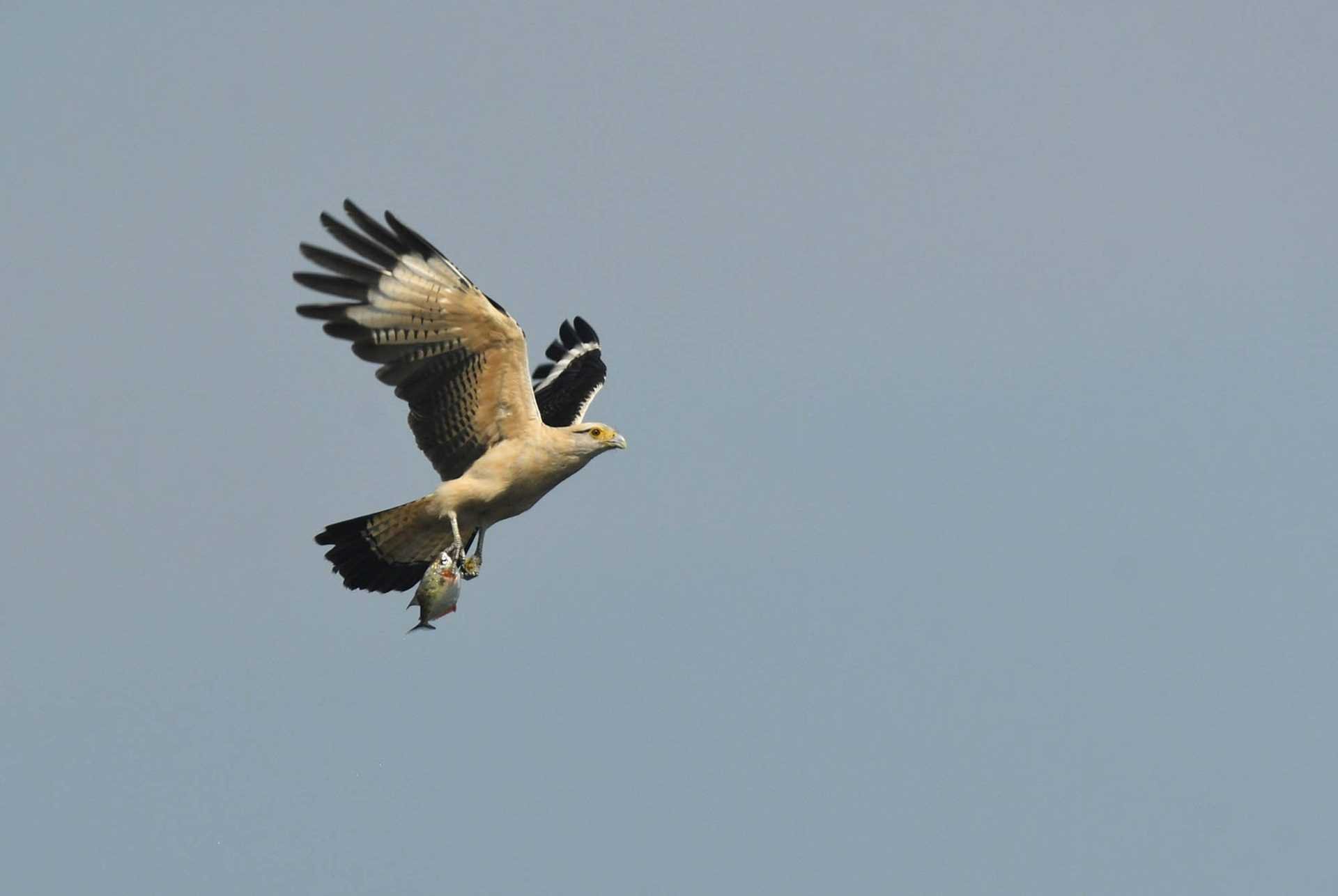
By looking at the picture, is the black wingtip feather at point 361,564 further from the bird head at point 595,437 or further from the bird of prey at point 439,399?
the bird head at point 595,437

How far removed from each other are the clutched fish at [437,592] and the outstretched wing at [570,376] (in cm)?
367

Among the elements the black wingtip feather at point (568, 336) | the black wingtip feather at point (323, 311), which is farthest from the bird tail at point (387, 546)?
the black wingtip feather at point (568, 336)

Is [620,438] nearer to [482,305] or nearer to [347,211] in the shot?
[482,305]

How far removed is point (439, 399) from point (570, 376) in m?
3.96

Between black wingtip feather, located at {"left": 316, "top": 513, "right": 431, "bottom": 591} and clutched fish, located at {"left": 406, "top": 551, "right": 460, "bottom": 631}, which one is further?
black wingtip feather, located at {"left": 316, "top": 513, "right": 431, "bottom": 591}

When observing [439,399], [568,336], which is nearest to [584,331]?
[568,336]

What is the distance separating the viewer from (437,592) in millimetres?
15016

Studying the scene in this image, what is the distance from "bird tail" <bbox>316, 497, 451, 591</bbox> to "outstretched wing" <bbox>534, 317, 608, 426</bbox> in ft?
6.90

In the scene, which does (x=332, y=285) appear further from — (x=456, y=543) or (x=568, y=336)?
(x=568, y=336)

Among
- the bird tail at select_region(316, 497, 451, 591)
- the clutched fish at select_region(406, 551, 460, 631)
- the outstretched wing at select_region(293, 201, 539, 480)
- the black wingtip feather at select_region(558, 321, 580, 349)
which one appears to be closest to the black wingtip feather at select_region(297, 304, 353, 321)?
the outstretched wing at select_region(293, 201, 539, 480)

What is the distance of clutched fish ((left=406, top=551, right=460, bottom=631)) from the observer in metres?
15.0

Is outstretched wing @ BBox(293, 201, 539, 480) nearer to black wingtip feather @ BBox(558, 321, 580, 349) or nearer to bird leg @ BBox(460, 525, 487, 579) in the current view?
bird leg @ BBox(460, 525, 487, 579)

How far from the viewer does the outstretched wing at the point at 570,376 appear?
762 inches

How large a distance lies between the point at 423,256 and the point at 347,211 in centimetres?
71
